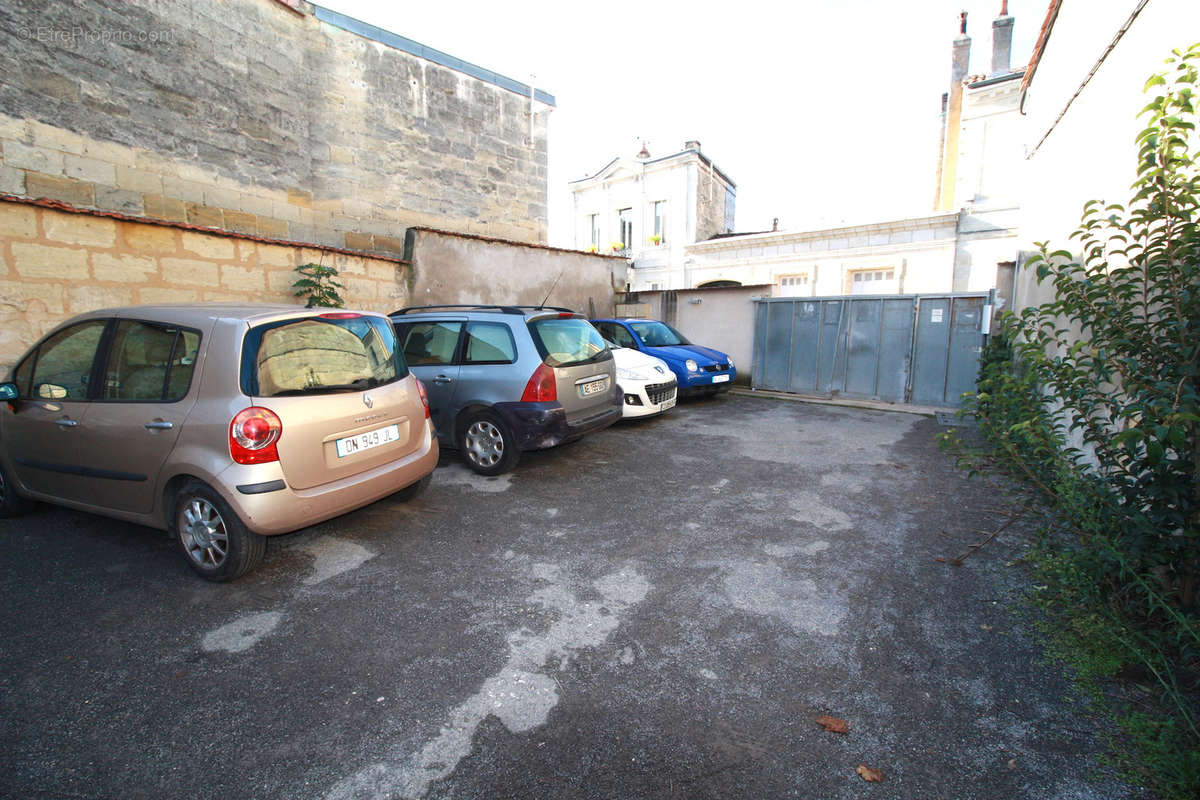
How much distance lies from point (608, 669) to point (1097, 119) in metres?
6.31

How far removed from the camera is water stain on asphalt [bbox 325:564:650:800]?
76.1 inches

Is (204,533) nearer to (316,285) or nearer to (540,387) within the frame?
(540,387)

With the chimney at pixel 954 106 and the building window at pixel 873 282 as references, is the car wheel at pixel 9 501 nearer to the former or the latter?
the building window at pixel 873 282

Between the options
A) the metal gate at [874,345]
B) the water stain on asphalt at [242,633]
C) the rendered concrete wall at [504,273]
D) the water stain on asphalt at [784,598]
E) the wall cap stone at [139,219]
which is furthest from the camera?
the metal gate at [874,345]

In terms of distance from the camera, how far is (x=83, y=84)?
6.94 metres

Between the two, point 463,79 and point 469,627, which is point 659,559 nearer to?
point 469,627

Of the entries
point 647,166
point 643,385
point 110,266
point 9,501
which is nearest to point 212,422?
point 9,501

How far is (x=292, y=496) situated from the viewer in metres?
3.24

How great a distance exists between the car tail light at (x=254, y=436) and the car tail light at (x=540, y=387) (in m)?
2.47

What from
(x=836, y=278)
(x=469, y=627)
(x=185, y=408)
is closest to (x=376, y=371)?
(x=185, y=408)

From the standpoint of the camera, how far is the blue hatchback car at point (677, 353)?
991 cm

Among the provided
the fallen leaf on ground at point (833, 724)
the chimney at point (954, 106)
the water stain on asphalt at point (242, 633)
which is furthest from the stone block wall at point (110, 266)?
the chimney at point (954, 106)

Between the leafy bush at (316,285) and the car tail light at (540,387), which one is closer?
the car tail light at (540,387)

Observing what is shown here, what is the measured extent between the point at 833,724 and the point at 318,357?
137 inches
